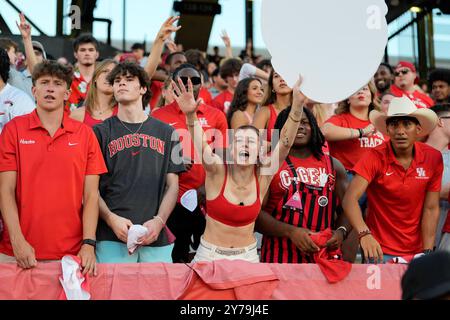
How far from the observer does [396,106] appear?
5.25m

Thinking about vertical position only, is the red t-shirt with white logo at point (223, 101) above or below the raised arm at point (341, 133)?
above

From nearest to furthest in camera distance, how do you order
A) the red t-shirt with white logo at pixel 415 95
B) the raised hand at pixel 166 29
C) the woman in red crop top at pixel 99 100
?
1. the woman in red crop top at pixel 99 100
2. the raised hand at pixel 166 29
3. the red t-shirt with white logo at pixel 415 95

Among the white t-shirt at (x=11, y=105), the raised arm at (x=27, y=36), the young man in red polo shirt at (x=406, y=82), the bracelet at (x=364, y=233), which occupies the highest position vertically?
the raised arm at (x=27, y=36)

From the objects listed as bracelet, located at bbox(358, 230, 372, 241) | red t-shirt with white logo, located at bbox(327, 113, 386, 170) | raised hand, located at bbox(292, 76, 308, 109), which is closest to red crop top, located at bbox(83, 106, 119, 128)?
raised hand, located at bbox(292, 76, 308, 109)

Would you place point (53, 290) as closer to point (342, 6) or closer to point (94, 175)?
point (94, 175)

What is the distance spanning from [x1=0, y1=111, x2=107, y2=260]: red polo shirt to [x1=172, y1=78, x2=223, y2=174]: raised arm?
0.67 m

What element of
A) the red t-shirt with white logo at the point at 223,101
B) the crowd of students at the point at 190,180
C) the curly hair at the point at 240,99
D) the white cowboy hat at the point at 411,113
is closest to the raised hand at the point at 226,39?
the red t-shirt with white logo at the point at 223,101

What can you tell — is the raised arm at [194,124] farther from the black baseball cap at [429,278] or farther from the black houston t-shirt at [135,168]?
the black baseball cap at [429,278]

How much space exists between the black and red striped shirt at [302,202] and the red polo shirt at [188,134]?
685mm

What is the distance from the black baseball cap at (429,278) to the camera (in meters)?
2.08

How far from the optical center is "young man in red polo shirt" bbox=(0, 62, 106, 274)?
4.16m

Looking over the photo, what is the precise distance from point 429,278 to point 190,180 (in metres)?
3.40

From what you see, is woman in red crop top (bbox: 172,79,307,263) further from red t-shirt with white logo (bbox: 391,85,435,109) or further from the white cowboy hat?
red t-shirt with white logo (bbox: 391,85,435,109)

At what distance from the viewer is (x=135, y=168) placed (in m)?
4.56
